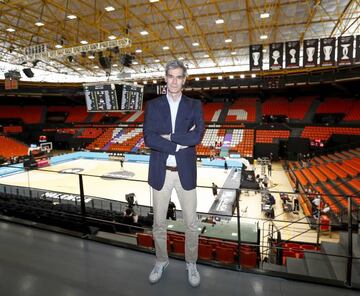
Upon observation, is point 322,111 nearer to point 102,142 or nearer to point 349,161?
point 349,161

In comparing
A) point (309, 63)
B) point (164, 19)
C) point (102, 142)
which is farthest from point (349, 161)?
point (102, 142)

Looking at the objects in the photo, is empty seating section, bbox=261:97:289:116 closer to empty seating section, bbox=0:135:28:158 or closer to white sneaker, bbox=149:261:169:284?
empty seating section, bbox=0:135:28:158

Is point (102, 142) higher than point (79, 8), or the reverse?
point (79, 8)

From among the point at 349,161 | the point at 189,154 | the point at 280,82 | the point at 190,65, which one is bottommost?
the point at 349,161

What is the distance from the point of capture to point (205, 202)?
11281mm

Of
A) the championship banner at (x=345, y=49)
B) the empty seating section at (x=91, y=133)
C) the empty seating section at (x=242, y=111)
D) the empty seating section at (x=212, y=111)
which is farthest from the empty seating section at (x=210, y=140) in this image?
the championship banner at (x=345, y=49)

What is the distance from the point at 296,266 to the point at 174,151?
2595 mm

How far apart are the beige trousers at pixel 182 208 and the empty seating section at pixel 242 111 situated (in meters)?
21.8

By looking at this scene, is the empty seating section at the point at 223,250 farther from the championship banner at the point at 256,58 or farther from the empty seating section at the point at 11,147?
the empty seating section at the point at 11,147

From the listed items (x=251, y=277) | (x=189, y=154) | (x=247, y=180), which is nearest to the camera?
(x=189, y=154)

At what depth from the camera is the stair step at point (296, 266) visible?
3.25 metres

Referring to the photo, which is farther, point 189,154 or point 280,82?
point 280,82

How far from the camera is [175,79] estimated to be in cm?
212

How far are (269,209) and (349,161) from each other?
249 inches
